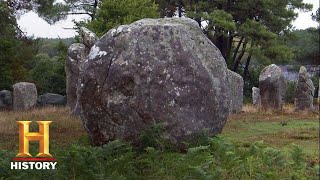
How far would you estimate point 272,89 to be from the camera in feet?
68.9

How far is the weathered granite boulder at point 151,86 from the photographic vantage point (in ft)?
27.8

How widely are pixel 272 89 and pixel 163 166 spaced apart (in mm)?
14825

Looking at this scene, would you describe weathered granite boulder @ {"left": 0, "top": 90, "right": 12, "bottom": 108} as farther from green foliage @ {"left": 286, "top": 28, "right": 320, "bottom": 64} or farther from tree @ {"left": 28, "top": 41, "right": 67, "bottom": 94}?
green foliage @ {"left": 286, "top": 28, "right": 320, "bottom": 64}

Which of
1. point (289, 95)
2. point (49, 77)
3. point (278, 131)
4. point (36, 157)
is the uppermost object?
point (36, 157)

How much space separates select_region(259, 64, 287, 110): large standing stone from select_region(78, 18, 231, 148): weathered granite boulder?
12197 mm

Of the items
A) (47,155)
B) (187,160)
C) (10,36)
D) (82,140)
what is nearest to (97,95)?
(82,140)

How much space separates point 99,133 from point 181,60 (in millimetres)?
1850

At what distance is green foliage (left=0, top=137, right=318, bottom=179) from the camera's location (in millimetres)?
6156

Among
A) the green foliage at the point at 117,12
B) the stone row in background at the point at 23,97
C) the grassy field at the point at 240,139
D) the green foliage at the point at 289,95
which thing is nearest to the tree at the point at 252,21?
the green foliage at the point at 289,95

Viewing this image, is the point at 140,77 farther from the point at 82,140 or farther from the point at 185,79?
the point at 82,140

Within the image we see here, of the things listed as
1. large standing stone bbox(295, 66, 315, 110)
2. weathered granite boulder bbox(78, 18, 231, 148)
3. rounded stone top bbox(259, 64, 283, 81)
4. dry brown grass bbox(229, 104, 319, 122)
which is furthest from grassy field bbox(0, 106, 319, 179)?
rounded stone top bbox(259, 64, 283, 81)

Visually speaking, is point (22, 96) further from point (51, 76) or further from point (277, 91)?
point (277, 91)

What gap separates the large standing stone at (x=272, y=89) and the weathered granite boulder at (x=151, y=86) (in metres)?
12.2

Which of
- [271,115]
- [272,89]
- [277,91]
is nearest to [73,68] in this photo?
[271,115]
